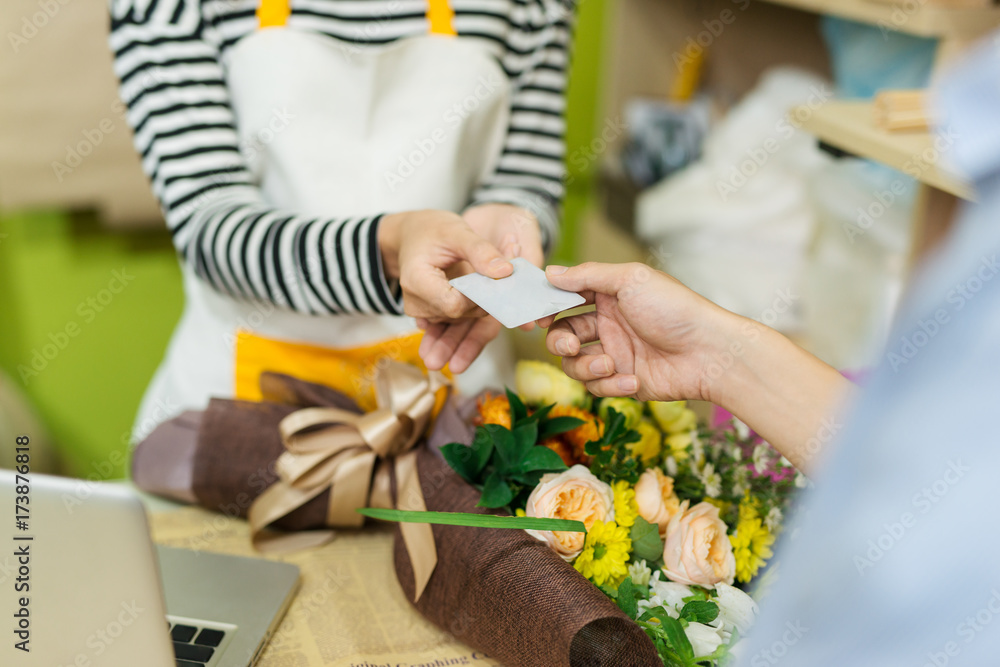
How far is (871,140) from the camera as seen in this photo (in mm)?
818

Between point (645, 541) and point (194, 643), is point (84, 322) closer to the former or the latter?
point (194, 643)

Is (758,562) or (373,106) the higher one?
(373,106)

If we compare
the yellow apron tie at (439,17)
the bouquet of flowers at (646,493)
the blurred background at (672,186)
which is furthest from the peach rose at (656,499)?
the yellow apron tie at (439,17)

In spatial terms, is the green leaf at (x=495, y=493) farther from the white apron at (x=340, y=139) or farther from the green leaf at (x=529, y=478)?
the white apron at (x=340, y=139)

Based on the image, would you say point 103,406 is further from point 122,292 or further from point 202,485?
point 202,485

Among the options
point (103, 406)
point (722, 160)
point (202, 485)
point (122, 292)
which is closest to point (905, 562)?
point (202, 485)

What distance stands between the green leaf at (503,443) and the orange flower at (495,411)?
0.02m

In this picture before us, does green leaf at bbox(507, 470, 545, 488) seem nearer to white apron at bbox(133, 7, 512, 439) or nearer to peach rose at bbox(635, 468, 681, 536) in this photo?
peach rose at bbox(635, 468, 681, 536)

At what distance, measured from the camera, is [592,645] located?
20.6 inches

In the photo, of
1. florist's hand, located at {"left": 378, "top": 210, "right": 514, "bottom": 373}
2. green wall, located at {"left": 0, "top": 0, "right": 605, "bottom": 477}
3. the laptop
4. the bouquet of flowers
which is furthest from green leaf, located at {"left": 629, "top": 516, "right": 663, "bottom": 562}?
green wall, located at {"left": 0, "top": 0, "right": 605, "bottom": 477}

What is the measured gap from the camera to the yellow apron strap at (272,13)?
844 mm

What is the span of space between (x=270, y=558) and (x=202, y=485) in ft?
0.33

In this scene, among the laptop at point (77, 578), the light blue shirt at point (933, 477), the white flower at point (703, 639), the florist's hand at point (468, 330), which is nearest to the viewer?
the light blue shirt at point (933, 477)

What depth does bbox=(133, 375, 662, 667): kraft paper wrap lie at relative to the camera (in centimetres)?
52
